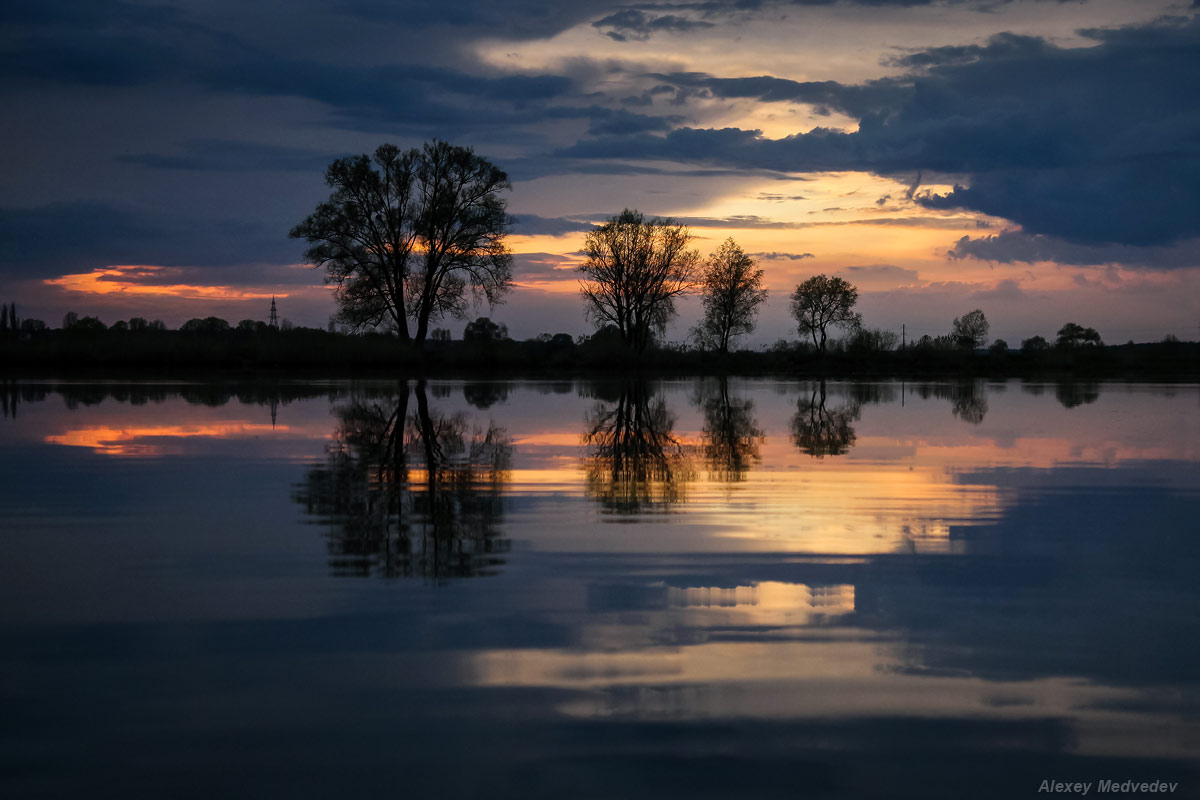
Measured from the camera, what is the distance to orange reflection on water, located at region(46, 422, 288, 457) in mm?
11789

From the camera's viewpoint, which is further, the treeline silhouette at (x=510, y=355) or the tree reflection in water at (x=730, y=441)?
the treeline silhouette at (x=510, y=355)

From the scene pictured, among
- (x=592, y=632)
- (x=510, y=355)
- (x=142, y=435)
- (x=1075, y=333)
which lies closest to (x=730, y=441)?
(x=142, y=435)

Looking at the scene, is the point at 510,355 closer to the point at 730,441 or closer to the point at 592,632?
the point at 730,441

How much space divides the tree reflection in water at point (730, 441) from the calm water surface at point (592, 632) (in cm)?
59

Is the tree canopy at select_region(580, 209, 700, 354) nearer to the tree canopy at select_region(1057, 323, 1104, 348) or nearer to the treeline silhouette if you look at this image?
the treeline silhouette

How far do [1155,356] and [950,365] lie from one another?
1310 centimetres

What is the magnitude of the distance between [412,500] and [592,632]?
12.6 ft

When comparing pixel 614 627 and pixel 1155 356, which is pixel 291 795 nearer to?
pixel 614 627

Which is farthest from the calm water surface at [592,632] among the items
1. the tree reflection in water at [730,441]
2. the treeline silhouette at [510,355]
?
the treeline silhouette at [510,355]

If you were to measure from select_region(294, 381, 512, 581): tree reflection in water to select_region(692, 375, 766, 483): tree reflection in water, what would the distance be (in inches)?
93.3

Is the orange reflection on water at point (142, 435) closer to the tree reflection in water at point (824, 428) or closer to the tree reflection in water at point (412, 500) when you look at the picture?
the tree reflection in water at point (412, 500)

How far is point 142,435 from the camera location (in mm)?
13570

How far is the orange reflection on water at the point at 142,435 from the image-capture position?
464 inches

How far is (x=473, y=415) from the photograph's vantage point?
60.1 ft
